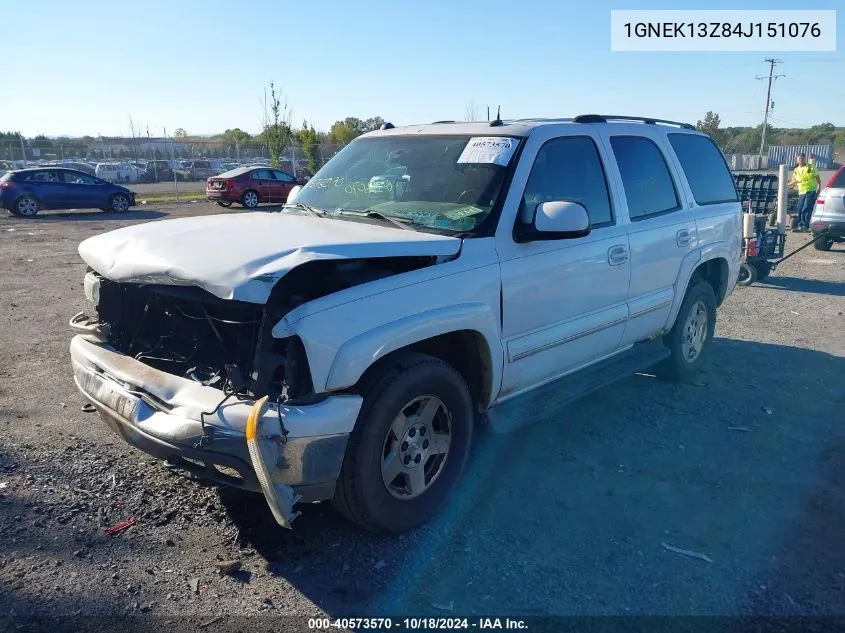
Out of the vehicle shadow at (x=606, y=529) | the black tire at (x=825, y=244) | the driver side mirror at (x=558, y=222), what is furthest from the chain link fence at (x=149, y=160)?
the driver side mirror at (x=558, y=222)

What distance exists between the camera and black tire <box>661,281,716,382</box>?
5637 millimetres

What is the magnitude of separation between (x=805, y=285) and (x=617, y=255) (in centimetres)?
725

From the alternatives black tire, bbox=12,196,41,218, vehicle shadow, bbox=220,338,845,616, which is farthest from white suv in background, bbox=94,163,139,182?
vehicle shadow, bbox=220,338,845,616

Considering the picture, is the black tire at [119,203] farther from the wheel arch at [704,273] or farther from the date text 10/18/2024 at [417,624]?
the date text 10/18/2024 at [417,624]

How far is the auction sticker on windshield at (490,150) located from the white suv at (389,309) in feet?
0.05

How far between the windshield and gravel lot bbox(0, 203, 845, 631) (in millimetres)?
1602

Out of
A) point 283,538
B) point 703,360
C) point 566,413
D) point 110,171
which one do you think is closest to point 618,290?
point 566,413

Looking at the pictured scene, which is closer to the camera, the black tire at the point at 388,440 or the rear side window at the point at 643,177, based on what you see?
the black tire at the point at 388,440

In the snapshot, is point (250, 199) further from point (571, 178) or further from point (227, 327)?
point (227, 327)

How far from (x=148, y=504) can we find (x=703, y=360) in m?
4.62

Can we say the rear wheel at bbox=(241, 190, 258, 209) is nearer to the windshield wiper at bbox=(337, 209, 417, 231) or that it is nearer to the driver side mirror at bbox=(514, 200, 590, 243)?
the windshield wiper at bbox=(337, 209, 417, 231)

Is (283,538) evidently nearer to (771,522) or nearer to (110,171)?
(771,522)

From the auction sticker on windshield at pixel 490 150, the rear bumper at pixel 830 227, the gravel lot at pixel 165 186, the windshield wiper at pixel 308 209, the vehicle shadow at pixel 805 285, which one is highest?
the auction sticker on windshield at pixel 490 150

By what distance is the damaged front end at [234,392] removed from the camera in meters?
2.86
